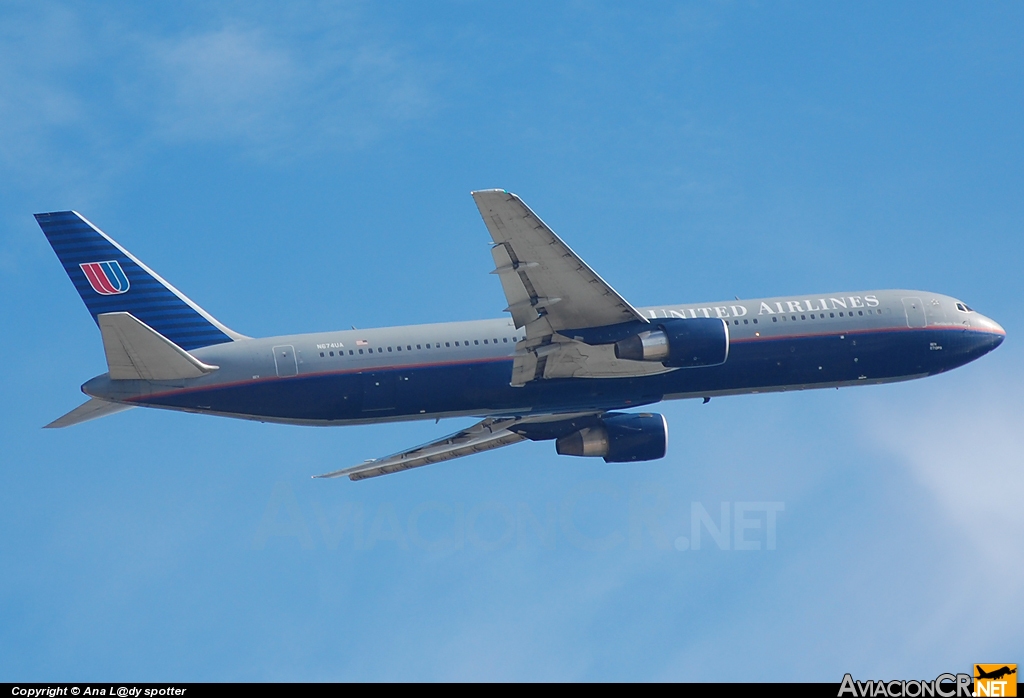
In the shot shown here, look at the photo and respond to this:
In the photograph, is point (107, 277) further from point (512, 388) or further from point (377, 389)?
point (512, 388)

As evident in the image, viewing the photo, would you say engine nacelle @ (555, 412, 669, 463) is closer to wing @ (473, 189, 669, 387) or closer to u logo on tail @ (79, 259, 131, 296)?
wing @ (473, 189, 669, 387)

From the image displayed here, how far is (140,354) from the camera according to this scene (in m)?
45.4

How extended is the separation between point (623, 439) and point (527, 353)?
7.34 meters

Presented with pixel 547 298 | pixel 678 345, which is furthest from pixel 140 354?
pixel 678 345

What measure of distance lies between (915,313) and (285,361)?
24.9 meters

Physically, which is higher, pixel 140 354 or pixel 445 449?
pixel 140 354

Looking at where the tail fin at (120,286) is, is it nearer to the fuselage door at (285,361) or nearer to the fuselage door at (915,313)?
the fuselage door at (285,361)

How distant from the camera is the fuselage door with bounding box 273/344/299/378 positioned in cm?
4809

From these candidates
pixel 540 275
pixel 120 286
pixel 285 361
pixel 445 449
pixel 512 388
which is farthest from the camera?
pixel 445 449

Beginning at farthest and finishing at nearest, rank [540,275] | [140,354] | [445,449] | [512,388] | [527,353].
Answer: [445,449] < [512,388] < [527,353] < [140,354] < [540,275]

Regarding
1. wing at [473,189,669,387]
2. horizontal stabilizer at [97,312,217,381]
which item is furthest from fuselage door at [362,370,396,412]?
horizontal stabilizer at [97,312,217,381]

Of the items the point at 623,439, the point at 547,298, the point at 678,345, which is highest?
the point at 547,298

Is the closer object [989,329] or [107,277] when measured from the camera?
[107,277]

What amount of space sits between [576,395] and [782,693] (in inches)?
749
